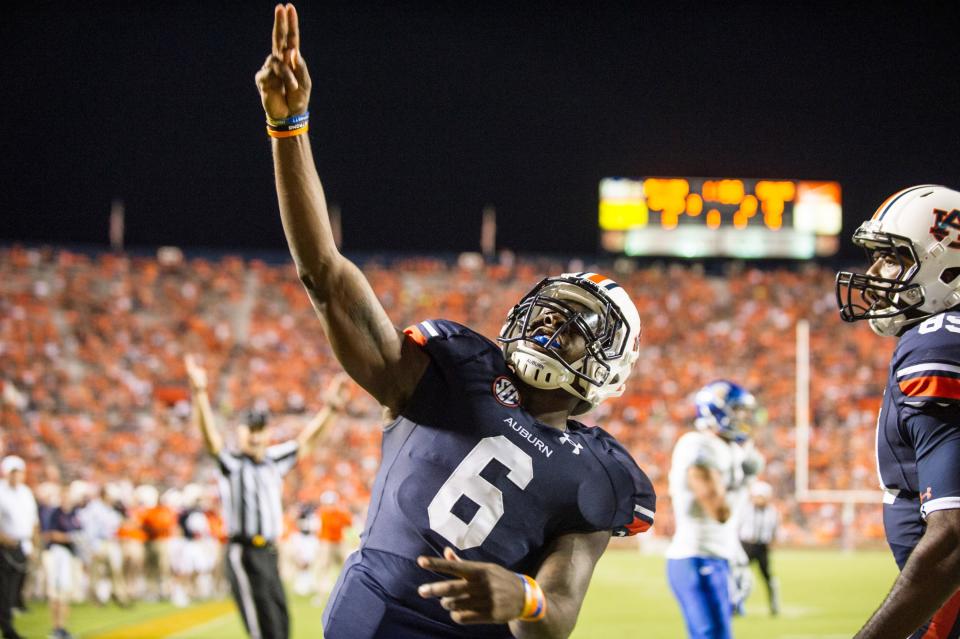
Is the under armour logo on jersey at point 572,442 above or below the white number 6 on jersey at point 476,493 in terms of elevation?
above

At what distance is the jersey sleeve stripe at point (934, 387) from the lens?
2.65m

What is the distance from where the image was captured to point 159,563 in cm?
1327

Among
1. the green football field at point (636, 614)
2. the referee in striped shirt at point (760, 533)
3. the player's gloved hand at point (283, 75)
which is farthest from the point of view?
the referee in striped shirt at point (760, 533)

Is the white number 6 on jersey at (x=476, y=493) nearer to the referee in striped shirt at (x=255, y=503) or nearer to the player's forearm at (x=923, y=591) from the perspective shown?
the player's forearm at (x=923, y=591)

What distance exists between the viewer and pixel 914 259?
305cm

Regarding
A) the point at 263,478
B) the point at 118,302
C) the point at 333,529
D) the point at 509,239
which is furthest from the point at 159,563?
the point at 509,239

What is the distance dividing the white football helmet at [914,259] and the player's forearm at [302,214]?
170 centimetres

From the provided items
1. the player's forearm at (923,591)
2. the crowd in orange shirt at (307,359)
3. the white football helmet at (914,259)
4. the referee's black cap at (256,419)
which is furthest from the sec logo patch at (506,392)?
the crowd in orange shirt at (307,359)

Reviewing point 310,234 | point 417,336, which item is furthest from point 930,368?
point 310,234

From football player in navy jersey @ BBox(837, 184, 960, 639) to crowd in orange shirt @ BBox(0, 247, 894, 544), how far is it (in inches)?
674

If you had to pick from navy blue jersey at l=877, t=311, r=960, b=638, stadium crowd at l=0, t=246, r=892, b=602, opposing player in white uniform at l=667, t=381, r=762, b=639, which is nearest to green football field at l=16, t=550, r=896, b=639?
opposing player in white uniform at l=667, t=381, r=762, b=639

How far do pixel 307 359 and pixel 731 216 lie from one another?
32.3 ft

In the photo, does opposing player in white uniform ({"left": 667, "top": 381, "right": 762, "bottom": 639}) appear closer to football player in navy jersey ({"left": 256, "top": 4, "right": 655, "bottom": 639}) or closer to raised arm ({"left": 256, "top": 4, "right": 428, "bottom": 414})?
football player in navy jersey ({"left": 256, "top": 4, "right": 655, "bottom": 639})

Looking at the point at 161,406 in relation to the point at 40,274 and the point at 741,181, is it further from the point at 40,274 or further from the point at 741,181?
the point at 741,181
